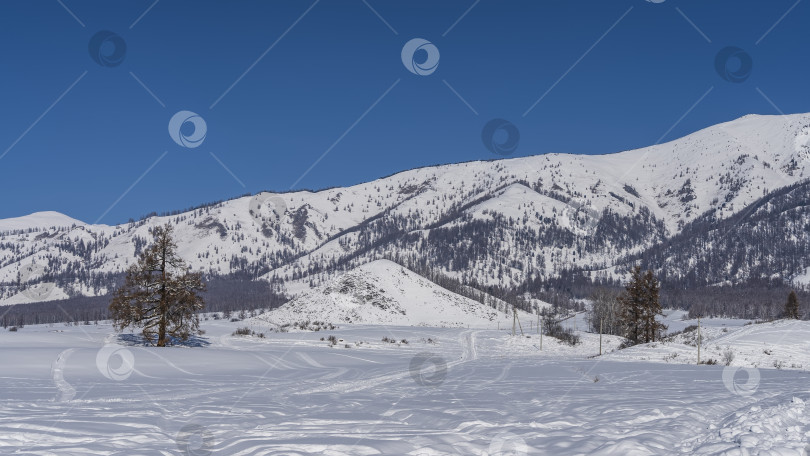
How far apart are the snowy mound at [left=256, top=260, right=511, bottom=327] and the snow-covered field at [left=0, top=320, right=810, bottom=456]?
245 ft

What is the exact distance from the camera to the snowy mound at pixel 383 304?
4016 inches

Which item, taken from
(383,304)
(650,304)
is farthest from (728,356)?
(383,304)

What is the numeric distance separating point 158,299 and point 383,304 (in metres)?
73.4

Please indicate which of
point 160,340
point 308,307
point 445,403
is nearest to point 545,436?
point 445,403

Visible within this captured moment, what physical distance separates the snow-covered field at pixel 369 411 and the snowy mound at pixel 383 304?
74762 millimetres

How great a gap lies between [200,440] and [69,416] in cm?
412

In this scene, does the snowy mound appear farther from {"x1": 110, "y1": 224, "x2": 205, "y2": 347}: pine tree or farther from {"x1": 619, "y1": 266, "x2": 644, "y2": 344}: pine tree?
{"x1": 110, "y1": 224, "x2": 205, "y2": 347}: pine tree

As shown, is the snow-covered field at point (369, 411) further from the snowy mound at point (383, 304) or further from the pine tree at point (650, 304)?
the snowy mound at point (383, 304)

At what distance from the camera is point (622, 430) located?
11.0 m

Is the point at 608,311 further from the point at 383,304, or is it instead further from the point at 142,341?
the point at 142,341

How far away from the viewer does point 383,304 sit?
108 metres

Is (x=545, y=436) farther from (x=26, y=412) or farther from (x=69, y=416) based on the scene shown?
(x=26, y=412)

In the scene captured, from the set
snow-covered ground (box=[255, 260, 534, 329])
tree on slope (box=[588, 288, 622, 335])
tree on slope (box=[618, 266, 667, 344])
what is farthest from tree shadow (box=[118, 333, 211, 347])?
tree on slope (box=[588, 288, 622, 335])

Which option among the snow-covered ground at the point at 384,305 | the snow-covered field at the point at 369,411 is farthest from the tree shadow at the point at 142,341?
the snow-covered ground at the point at 384,305
